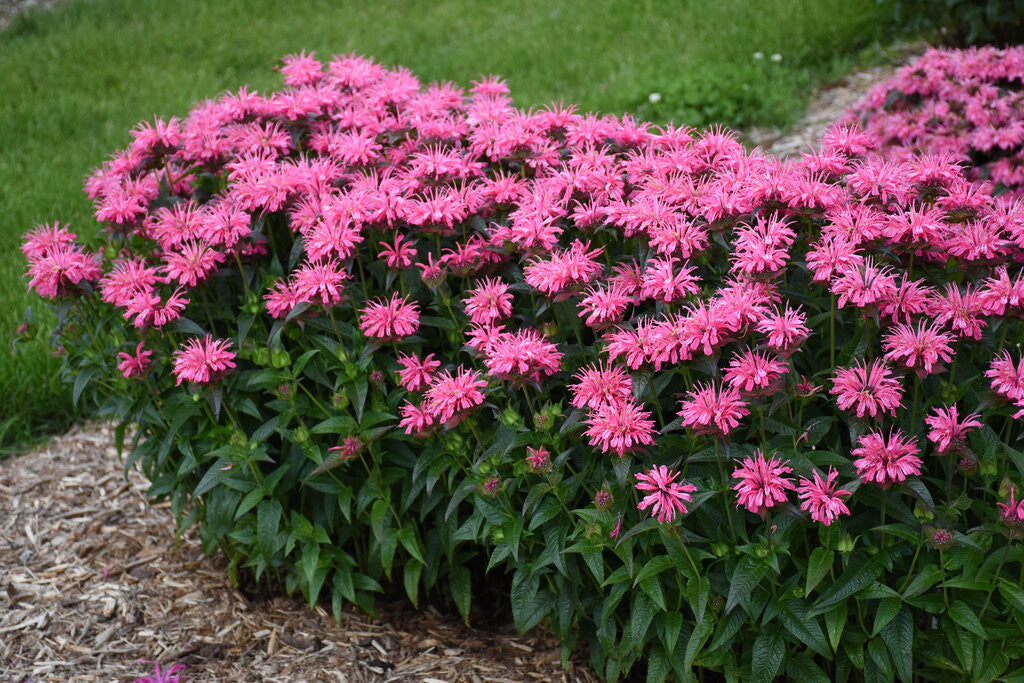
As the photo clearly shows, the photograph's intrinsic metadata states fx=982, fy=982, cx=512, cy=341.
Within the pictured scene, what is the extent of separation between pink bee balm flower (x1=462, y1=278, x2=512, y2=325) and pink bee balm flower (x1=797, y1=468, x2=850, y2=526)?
765 millimetres

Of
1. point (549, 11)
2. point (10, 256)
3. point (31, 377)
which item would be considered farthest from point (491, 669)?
point (549, 11)

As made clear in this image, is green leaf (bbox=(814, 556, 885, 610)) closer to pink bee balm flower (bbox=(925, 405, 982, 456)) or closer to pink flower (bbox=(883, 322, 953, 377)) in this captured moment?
pink bee balm flower (bbox=(925, 405, 982, 456))

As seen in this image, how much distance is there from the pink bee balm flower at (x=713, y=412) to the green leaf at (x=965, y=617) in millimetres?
626

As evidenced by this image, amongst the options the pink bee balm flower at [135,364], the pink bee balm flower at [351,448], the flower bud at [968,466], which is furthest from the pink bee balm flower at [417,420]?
the flower bud at [968,466]

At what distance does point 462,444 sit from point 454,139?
3.10ft

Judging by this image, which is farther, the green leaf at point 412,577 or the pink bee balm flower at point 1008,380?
the green leaf at point 412,577

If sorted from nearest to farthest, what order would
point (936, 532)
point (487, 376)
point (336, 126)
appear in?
point (936, 532)
point (487, 376)
point (336, 126)

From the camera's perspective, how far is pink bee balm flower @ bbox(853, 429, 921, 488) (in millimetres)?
1904

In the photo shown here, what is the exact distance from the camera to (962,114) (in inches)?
164

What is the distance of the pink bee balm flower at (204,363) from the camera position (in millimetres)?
2412

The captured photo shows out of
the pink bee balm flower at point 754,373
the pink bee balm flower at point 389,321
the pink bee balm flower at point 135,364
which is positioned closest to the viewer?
the pink bee balm flower at point 754,373

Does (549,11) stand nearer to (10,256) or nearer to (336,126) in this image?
(10,256)

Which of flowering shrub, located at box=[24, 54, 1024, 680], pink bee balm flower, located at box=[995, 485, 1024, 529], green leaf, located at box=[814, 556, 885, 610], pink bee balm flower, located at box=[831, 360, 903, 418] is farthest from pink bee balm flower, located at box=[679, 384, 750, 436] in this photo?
pink bee balm flower, located at box=[995, 485, 1024, 529]

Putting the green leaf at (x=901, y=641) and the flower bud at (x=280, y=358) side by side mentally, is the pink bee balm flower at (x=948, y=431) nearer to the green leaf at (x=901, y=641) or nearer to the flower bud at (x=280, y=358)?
the green leaf at (x=901, y=641)
